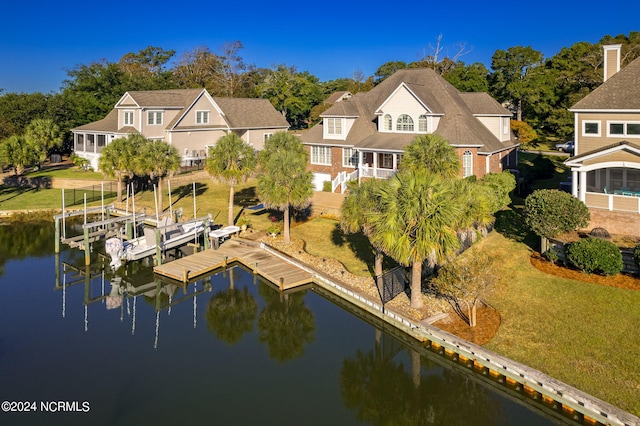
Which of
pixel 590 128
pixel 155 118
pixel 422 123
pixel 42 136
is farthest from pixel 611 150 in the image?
pixel 42 136

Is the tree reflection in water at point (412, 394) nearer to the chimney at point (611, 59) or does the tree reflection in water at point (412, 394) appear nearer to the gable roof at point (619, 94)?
the gable roof at point (619, 94)

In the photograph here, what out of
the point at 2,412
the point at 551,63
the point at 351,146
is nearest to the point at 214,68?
the point at 551,63

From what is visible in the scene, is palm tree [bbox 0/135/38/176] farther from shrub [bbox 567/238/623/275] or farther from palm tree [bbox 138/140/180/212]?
shrub [bbox 567/238/623/275]

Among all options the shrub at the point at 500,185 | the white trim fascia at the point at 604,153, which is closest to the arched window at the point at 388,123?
the shrub at the point at 500,185

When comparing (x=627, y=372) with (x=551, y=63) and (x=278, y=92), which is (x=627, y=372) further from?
(x=278, y=92)

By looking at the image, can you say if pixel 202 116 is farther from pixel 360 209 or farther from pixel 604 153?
pixel 604 153

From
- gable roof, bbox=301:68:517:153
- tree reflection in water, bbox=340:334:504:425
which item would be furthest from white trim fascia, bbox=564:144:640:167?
tree reflection in water, bbox=340:334:504:425
